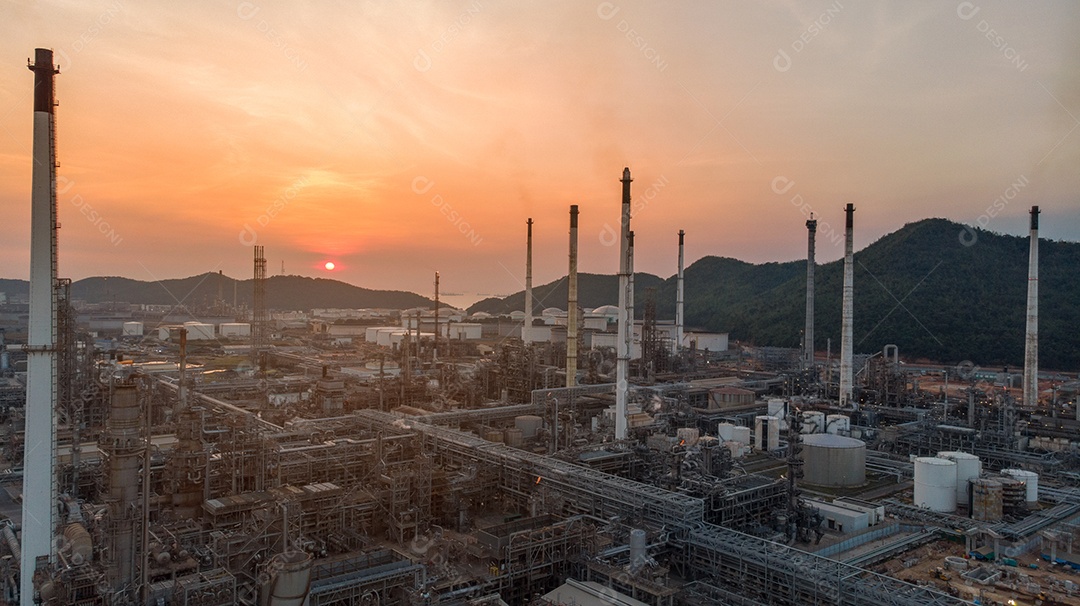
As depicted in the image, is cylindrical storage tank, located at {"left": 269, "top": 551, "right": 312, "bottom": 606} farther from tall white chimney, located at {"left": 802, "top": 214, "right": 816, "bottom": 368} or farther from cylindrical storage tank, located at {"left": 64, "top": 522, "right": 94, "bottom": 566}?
tall white chimney, located at {"left": 802, "top": 214, "right": 816, "bottom": 368}

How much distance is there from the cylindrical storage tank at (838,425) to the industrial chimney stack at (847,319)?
13.6ft

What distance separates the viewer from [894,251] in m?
82.4

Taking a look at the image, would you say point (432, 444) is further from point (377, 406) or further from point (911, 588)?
point (911, 588)

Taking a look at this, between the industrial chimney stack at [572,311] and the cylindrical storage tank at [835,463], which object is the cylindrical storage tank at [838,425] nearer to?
the cylindrical storage tank at [835,463]

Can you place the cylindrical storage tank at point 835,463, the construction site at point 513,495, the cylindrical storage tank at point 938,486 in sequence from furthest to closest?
the cylindrical storage tank at point 835,463 → the cylindrical storage tank at point 938,486 → the construction site at point 513,495

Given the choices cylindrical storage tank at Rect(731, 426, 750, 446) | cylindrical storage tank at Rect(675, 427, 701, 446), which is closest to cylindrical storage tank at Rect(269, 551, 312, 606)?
cylindrical storage tank at Rect(675, 427, 701, 446)

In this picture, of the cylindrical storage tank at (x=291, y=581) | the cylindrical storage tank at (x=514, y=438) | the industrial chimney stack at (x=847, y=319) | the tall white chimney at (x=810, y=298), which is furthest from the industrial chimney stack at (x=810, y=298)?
the cylindrical storage tank at (x=291, y=581)

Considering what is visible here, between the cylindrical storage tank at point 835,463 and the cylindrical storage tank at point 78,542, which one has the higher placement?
the cylindrical storage tank at point 78,542

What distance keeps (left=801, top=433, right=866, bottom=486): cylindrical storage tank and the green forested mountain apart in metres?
42.9

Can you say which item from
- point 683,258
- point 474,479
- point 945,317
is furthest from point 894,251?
point 474,479

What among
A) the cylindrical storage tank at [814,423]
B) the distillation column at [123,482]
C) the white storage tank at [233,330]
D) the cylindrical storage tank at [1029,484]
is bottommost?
the cylindrical storage tank at [1029,484]

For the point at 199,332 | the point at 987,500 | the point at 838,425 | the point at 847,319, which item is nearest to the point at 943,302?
the point at 847,319

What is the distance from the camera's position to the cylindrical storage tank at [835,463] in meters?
27.4

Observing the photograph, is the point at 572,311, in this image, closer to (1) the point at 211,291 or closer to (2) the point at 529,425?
(2) the point at 529,425
